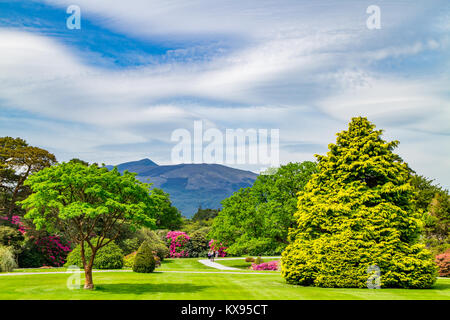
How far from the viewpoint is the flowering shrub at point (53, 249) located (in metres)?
36.8

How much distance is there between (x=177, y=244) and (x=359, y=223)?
40655 mm

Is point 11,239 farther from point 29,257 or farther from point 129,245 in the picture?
point 129,245

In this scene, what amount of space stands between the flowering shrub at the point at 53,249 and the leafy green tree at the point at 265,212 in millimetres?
15335

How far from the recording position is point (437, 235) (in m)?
40.5

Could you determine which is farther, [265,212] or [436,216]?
[436,216]

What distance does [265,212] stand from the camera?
34.2m

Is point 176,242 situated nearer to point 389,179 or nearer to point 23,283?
point 23,283

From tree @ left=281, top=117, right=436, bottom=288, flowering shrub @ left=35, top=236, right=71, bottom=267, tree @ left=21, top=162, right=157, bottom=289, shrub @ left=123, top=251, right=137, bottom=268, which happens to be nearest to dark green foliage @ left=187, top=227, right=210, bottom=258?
shrub @ left=123, top=251, right=137, bottom=268

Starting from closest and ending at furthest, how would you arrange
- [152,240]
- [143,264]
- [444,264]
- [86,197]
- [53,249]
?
[86,197]
[143,264]
[444,264]
[53,249]
[152,240]

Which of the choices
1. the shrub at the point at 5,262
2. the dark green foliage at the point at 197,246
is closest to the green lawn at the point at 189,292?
the shrub at the point at 5,262

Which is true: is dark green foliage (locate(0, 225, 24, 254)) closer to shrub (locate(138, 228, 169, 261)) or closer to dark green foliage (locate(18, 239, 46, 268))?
dark green foliage (locate(18, 239, 46, 268))

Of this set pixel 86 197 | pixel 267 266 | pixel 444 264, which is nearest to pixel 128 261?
pixel 267 266

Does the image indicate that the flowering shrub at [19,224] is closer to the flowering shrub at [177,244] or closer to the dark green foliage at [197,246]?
the flowering shrub at [177,244]
